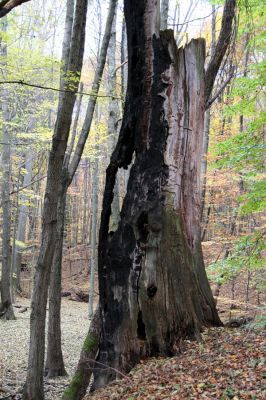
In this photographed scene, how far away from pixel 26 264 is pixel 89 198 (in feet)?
29.8

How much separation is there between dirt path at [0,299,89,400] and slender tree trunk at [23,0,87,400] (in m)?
1.09

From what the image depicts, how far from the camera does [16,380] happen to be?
7.79 meters

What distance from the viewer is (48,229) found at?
6.08 m

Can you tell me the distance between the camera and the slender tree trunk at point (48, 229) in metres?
5.91

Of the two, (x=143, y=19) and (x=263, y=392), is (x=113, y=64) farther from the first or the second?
(x=263, y=392)

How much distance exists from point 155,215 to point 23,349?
319 inches

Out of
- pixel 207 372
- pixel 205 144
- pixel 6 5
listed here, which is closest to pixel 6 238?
pixel 205 144

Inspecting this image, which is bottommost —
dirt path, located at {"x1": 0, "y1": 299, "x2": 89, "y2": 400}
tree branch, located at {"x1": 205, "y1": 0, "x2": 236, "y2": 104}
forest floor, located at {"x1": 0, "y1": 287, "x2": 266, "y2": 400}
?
dirt path, located at {"x1": 0, "y1": 299, "x2": 89, "y2": 400}

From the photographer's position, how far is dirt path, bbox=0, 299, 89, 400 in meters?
7.43

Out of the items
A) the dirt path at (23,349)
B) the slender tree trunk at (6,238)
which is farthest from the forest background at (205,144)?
the dirt path at (23,349)

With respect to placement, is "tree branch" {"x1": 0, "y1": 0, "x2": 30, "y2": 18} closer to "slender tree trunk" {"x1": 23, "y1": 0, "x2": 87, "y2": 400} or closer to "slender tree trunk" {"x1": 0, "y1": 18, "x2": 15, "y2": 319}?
"slender tree trunk" {"x1": 23, "y1": 0, "x2": 87, "y2": 400}

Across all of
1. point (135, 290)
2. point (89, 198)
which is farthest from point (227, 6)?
point (89, 198)

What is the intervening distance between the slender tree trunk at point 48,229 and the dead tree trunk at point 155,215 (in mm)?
1639

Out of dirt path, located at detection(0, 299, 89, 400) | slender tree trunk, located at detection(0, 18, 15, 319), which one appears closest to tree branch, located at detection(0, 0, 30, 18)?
dirt path, located at detection(0, 299, 89, 400)
